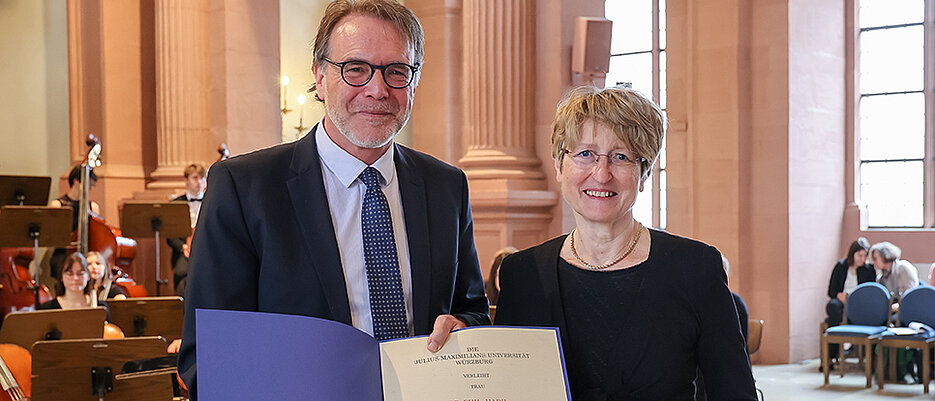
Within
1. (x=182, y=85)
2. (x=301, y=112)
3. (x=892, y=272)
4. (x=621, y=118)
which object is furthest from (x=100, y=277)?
(x=892, y=272)

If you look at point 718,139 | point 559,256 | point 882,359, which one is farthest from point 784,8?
point 559,256

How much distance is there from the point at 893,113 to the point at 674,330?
14099 millimetres

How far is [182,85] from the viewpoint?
11453 mm

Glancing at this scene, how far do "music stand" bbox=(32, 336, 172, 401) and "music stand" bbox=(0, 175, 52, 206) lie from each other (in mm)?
5116

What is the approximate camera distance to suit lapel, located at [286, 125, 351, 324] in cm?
211

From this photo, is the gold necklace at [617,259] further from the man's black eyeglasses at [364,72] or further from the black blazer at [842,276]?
the black blazer at [842,276]

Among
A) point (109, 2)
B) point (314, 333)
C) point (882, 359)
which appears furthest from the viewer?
point (109, 2)

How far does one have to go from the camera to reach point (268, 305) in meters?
2.11

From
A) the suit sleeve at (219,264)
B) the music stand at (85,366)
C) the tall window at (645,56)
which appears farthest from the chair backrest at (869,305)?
the suit sleeve at (219,264)

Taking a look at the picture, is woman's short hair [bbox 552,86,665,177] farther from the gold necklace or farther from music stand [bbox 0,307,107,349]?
music stand [bbox 0,307,107,349]

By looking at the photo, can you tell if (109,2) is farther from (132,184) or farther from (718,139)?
(718,139)

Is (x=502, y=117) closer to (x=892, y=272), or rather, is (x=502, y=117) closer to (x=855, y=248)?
(x=855, y=248)

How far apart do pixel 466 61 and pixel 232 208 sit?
794 cm

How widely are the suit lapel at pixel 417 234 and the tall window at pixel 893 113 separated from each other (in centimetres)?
1374
